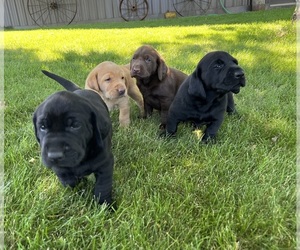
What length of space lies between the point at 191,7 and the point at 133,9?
3009mm

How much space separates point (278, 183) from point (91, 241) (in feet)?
4.35

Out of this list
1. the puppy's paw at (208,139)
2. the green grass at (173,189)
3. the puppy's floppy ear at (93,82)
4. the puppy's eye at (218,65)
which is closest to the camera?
the green grass at (173,189)

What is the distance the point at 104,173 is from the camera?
192 cm

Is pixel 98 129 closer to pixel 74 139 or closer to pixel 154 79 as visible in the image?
pixel 74 139

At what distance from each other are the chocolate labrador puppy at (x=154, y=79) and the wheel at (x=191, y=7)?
44.4 feet

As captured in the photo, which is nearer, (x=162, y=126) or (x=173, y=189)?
(x=173, y=189)

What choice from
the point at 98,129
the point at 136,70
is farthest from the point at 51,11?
the point at 98,129

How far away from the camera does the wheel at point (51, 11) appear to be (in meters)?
15.9

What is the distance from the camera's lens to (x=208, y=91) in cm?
270

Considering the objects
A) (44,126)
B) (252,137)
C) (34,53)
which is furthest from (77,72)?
(44,126)

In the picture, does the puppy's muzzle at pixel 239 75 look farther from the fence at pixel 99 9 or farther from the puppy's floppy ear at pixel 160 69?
the fence at pixel 99 9

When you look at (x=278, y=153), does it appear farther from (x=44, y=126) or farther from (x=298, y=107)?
(x=44, y=126)

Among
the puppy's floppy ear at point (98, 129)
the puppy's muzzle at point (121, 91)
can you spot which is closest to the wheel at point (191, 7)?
the puppy's muzzle at point (121, 91)

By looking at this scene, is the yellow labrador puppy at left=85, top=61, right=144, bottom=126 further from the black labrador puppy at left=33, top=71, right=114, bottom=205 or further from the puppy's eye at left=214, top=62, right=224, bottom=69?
the black labrador puppy at left=33, top=71, right=114, bottom=205
